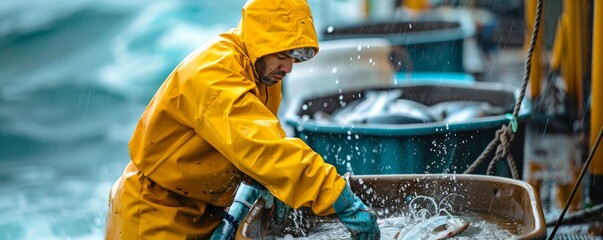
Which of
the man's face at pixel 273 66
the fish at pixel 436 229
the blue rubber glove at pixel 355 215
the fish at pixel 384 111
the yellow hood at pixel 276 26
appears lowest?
the fish at pixel 384 111

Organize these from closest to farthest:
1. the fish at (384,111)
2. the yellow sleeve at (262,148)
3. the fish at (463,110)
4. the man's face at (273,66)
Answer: the yellow sleeve at (262,148) → the man's face at (273,66) → the fish at (384,111) → the fish at (463,110)

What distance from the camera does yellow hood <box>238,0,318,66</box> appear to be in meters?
2.87

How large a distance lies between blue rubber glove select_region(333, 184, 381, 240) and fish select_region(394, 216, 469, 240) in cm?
29

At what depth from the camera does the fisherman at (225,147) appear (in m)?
2.70

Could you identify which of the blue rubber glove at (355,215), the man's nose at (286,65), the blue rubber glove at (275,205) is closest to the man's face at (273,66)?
the man's nose at (286,65)

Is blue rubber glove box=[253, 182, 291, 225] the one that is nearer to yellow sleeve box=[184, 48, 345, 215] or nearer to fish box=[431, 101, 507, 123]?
yellow sleeve box=[184, 48, 345, 215]

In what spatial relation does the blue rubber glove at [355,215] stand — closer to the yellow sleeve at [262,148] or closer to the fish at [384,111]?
the yellow sleeve at [262,148]

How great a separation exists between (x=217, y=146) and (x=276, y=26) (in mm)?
458

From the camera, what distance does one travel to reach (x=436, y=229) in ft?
10.3

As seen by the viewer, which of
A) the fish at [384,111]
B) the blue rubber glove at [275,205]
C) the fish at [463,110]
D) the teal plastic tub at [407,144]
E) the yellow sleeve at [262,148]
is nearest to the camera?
the yellow sleeve at [262,148]

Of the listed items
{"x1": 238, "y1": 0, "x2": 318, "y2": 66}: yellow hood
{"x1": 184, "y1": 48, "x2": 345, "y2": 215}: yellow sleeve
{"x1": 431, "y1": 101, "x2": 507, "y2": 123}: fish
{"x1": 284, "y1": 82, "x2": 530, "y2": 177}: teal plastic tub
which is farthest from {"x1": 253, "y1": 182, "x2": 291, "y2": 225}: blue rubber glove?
{"x1": 431, "y1": 101, "x2": 507, "y2": 123}: fish

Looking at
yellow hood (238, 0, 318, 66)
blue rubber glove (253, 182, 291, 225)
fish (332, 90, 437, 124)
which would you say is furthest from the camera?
fish (332, 90, 437, 124)

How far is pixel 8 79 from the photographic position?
1467 centimetres

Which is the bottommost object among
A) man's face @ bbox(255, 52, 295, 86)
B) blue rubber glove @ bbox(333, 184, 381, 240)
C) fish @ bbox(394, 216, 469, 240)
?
fish @ bbox(394, 216, 469, 240)
